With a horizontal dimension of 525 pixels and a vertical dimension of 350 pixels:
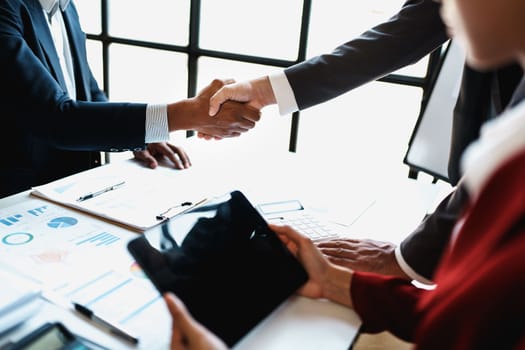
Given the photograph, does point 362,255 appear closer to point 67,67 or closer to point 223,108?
point 223,108

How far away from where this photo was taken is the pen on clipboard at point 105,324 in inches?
29.2

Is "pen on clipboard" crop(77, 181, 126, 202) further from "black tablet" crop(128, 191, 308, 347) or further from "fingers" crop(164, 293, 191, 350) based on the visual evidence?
"fingers" crop(164, 293, 191, 350)

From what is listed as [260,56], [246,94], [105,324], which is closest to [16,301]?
[105,324]

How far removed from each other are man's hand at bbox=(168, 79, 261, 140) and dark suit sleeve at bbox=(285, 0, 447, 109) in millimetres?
179

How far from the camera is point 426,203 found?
1.42 meters

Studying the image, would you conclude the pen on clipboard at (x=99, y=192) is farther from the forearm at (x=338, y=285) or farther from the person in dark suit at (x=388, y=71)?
the forearm at (x=338, y=285)

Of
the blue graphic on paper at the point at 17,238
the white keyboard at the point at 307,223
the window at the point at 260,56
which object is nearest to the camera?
the blue graphic on paper at the point at 17,238

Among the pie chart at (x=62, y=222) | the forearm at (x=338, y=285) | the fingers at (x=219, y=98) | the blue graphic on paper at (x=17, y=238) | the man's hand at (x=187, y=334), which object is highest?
the fingers at (x=219, y=98)

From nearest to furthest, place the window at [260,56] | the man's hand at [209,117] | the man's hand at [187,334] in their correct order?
the man's hand at [187,334], the man's hand at [209,117], the window at [260,56]

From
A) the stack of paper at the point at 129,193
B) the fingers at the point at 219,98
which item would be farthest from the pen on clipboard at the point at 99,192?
the fingers at the point at 219,98

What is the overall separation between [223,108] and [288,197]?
368 mm

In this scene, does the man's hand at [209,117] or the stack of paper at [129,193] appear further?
the man's hand at [209,117]

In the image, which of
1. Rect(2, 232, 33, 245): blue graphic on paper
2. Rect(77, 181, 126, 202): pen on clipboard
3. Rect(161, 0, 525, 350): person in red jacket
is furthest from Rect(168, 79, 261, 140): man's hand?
Rect(161, 0, 525, 350): person in red jacket

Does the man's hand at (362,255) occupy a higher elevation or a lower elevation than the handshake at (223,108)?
lower
